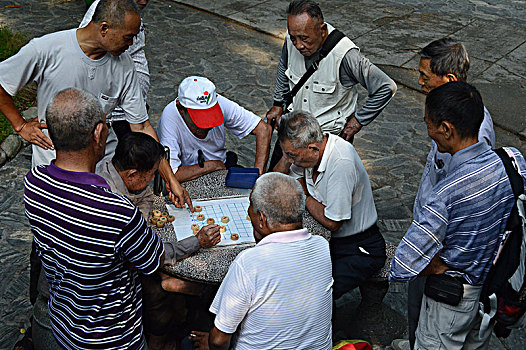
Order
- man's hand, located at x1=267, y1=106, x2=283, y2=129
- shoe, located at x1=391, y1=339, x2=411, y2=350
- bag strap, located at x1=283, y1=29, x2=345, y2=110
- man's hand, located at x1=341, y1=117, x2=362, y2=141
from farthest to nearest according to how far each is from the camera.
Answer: man's hand, located at x1=267, y1=106, x2=283, y2=129, man's hand, located at x1=341, y1=117, x2=362, y2=141, bag strap, located at x1=283, y1=29, x2=345, y2=110, shoe, located at x1=391, y1=339, x2=411, y2=350

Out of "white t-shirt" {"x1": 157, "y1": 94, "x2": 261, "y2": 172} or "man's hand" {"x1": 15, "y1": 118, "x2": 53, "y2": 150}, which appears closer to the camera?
"man's hand" {"x1": 15, "y1": 118, "x2": 53, "y2": 150}

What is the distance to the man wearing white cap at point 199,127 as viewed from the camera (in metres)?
4.10

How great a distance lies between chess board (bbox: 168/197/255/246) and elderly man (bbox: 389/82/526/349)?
985 millimetres

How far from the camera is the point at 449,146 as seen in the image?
292 cm

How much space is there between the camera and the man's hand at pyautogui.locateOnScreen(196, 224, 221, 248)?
3332mm

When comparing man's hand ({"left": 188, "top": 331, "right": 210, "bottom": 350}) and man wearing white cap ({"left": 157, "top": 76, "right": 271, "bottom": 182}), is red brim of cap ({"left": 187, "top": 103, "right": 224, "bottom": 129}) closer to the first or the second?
man wearing white cap ({"left": 157, "top": 76, "right": 271, "bottom": 182})

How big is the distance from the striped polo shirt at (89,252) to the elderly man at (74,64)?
3.33 feet

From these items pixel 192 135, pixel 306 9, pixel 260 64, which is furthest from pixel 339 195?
pixel 260 64

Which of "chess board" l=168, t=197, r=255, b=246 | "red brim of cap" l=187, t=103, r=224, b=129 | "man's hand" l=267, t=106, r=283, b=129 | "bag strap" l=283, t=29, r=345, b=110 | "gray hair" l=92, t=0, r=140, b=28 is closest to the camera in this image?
"gray hair" l=92, t=0, r=140, b=28

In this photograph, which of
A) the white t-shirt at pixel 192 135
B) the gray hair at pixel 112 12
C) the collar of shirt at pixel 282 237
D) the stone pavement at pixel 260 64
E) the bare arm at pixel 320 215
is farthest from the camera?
the stone pavement at pixel 260 64

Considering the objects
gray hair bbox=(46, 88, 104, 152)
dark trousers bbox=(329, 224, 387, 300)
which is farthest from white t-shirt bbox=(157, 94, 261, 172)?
gray hair bbox=(46, 88, 104, 152)

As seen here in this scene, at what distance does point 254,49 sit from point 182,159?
16.5 feet

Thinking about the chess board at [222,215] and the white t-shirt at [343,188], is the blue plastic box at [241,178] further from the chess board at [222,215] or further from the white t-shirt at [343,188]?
the white t-shirt at [343,188]

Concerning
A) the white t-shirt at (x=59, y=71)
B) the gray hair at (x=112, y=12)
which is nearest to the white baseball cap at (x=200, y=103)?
the white t-shirt at (x=59, y=71)
